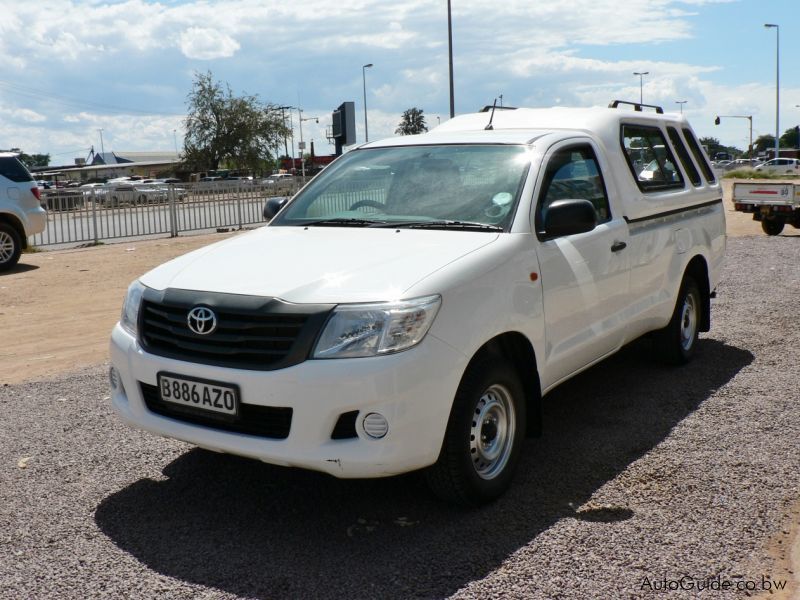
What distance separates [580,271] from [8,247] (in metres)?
11.7

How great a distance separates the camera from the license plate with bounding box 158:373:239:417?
381cm

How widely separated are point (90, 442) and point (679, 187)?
14.8 feet

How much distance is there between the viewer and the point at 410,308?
3.70 metres

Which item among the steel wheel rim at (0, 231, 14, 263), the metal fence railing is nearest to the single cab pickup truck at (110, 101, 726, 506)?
the steel wheel rim at (0, 231, 14, 263)

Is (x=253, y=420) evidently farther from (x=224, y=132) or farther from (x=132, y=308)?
(x=224, y=132)

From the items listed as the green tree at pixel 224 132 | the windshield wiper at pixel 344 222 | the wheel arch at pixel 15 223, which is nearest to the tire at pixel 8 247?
the wheel arch at pixel 15 223

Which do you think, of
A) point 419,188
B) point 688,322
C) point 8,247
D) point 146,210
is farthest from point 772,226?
point 419,188

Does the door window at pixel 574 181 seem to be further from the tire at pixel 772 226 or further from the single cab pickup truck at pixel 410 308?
the tire at pixel 772 226

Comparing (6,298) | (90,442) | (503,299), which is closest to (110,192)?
(6,298)

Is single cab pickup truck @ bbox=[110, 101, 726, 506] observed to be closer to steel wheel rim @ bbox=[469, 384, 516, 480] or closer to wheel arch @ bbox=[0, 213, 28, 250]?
steel wheel rim @ bbox=[469, 384, 516, 480]

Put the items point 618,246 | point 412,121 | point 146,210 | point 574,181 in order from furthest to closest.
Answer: point 412,121 → point 146,210 → point 618,246 → point 574,181

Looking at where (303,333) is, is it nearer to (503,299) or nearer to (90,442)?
(503,299)

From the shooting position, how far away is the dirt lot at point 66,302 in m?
7.98

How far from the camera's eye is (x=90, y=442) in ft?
17.4
